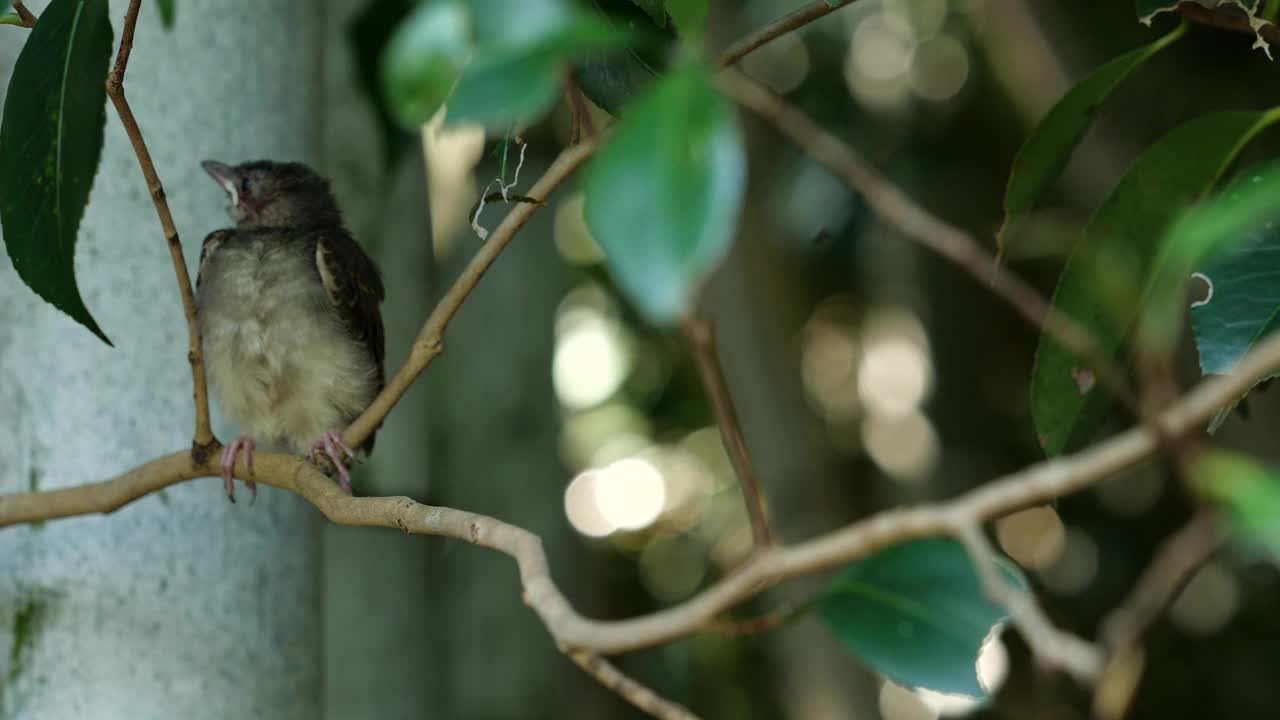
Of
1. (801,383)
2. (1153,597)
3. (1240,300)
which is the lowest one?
(1153,597)

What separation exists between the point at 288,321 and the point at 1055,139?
2.29 m

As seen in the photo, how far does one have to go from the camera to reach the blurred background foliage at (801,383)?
436cm

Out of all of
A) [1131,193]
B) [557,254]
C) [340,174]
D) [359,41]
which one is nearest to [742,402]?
[557,254]

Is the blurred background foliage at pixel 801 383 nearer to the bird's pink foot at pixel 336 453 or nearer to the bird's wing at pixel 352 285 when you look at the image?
the bird's wing at pixel 352 285

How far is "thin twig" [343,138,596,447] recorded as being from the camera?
1.85m

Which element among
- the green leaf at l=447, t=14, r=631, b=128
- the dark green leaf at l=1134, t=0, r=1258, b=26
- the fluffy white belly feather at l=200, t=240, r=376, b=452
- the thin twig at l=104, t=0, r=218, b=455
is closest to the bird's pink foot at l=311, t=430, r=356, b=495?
the fluffy white belly feather at l=200, t=240, r=376, b=452

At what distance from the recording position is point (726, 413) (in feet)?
3.15

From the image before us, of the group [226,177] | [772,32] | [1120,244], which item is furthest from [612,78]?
[226,177]

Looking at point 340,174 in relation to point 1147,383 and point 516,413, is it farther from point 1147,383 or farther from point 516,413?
point 1147,383

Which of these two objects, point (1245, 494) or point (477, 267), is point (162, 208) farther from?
point (1245, 494)

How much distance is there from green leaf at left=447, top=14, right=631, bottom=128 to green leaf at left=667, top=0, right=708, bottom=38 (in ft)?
0.47

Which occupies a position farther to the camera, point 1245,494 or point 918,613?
point 918,613

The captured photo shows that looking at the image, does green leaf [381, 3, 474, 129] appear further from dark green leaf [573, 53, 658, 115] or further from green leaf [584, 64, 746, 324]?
dark green leaf [573, 53, 658, 115]

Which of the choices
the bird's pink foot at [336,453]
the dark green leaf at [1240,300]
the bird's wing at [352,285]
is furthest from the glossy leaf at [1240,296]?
the bird's wing at [352,285]
